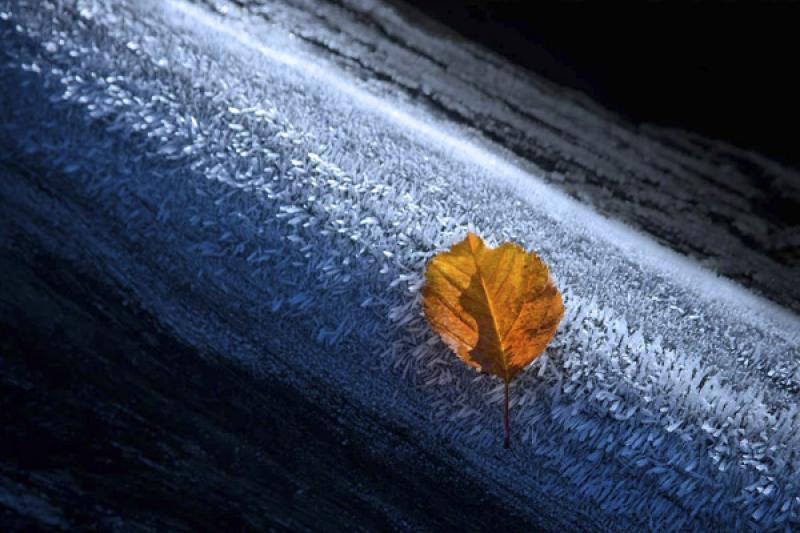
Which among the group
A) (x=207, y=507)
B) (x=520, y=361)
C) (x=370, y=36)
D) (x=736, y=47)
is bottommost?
(x=207, y=507)

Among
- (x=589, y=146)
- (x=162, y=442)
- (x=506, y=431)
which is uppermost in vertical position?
(x=589, y=146)

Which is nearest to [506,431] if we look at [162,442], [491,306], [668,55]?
[491,306]

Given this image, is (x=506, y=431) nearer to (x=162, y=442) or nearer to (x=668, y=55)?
(x=162, y=442)

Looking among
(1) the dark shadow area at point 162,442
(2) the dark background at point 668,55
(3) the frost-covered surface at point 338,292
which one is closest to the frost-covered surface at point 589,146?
(2) the dark background at point 668,55

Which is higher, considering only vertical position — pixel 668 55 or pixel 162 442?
pixel 668 55

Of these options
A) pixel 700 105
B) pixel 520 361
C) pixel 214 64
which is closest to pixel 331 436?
pixel 520 361

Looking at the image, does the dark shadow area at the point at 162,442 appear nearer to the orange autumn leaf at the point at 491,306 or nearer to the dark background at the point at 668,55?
the orange autumn leaf at the point at 491,306

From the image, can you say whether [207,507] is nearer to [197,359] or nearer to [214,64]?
[197,359]
